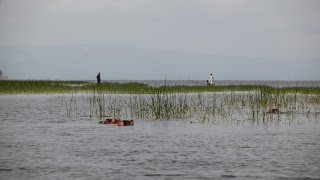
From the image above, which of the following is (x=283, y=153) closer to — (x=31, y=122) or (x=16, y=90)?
(x=31, y=122)

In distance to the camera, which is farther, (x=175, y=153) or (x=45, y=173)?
(x=175, y=153)

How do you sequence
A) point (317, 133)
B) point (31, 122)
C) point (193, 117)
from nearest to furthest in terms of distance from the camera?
point (317, 133), point (31, 122), point (193, 117)

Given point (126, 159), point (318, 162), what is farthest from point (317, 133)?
point (126, 159)

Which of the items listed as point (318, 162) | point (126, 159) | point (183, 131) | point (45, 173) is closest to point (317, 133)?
point (183, 131)

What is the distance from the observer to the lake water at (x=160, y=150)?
13.1m

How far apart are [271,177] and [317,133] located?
9.01m

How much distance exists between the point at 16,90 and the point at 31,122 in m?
28.7

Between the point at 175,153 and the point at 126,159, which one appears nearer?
the point at 126,159

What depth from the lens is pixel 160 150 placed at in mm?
16641

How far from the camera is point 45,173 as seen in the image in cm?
1295

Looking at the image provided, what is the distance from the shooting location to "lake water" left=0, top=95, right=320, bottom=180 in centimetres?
1306

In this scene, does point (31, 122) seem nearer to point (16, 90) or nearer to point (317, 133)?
point (317, 133)

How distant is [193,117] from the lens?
2803 cm

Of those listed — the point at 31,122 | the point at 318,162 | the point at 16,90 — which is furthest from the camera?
the point at 16,90
